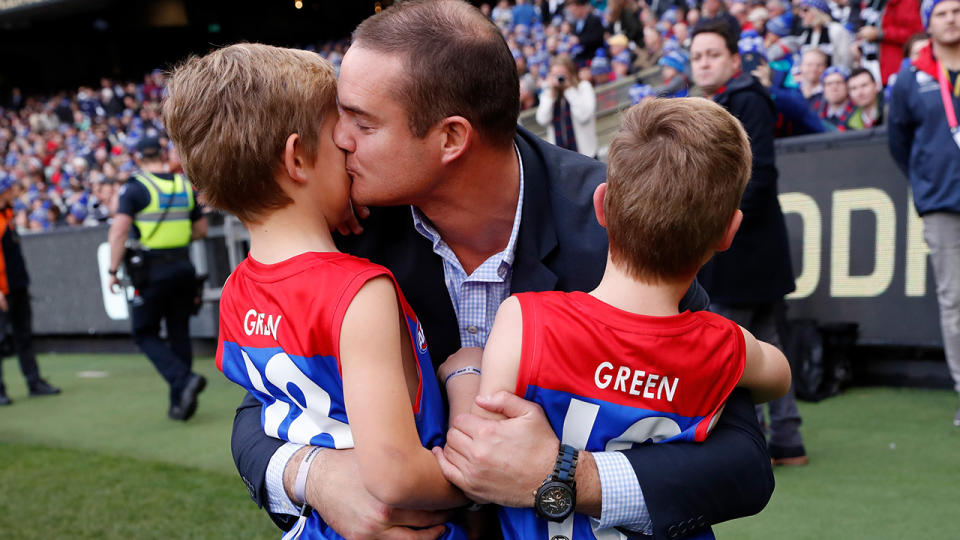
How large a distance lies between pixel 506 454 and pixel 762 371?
19.4 inches

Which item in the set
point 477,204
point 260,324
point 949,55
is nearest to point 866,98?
point 949,55

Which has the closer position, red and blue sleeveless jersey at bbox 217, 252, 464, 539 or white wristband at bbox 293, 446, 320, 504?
red and blue sleeveless jersey at bbox 217, 252, 464, 539

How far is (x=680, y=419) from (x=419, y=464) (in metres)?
0.45

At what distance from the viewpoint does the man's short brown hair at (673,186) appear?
1.37 meters

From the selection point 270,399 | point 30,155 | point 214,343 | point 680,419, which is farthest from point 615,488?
point 30,155

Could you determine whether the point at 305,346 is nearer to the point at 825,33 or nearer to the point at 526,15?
the point at 825,33

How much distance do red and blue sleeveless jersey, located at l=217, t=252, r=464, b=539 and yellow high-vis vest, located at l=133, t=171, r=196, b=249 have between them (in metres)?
4.72

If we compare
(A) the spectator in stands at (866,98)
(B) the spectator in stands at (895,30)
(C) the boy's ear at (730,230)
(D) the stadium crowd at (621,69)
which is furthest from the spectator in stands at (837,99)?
(C) the boy's ear at (730,230)

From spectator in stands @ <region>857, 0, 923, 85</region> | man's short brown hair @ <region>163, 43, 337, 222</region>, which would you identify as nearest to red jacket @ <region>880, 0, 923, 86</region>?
spectator in stands @ <region>857, 0, 923, 85</region>

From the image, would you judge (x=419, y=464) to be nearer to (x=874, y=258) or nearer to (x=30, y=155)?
(x=874, y=258)

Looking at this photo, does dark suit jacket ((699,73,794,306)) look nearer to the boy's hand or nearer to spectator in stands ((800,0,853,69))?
the boy's hand

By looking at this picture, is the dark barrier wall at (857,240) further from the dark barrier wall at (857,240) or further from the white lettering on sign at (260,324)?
the white lettering on sign at (260,324)

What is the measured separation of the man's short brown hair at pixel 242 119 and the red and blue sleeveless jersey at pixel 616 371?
52cm

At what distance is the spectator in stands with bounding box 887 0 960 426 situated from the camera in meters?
4.15
